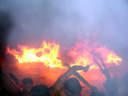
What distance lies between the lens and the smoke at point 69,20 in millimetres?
6348

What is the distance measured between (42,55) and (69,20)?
1.39 m

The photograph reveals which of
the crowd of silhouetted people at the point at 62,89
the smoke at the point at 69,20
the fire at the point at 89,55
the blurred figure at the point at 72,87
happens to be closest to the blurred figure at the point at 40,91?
the crowd of silhouetted people at the point at 62,89

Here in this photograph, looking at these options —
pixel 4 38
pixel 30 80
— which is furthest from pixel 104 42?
pixel 4 38

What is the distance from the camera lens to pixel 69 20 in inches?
254

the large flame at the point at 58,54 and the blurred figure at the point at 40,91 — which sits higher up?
the large flame at the point at 58,54

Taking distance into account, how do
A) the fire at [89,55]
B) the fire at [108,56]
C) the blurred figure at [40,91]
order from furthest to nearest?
the fire at [108,56]
the fire at [89,55]
the blurred figure at [40,91]

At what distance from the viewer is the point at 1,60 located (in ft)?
20.4

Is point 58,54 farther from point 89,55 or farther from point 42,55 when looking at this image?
point 89,55

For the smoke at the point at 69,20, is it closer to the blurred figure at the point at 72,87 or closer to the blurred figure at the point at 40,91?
the blurred figure at the point at 72,87

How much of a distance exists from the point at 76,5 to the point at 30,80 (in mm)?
2627

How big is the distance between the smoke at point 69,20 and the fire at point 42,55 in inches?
14.9

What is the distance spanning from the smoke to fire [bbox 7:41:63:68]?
378mm

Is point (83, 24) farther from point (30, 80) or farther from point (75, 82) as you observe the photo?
point (30, 80)

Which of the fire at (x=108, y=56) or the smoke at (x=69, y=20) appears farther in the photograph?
the smoke at (x=69, y=20)
